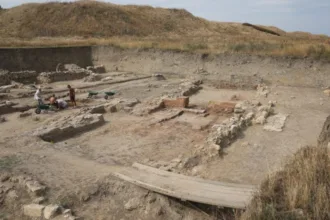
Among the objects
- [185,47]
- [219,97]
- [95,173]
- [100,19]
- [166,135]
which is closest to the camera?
[95,173]

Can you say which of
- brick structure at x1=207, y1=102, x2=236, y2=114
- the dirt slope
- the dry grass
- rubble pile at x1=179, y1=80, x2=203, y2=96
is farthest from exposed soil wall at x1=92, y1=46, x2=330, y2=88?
the dry grass

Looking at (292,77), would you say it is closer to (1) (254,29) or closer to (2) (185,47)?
(2) (185,47)

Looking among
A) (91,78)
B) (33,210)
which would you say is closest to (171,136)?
(33,210)

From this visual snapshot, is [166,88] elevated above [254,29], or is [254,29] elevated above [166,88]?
[254,29]

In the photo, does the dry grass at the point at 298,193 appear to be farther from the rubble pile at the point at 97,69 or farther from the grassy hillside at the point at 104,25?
the grassy hillside at the point at 104,25

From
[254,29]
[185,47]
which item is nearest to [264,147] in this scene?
[185,47]

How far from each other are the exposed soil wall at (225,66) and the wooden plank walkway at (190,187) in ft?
40.6

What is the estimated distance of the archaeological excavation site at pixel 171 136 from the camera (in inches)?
197

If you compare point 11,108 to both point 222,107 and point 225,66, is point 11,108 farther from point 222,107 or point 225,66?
point 225,66

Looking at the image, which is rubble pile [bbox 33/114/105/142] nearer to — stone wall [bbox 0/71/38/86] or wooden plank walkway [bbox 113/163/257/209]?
wooden plank walkway [bbox 113/163/257/209]

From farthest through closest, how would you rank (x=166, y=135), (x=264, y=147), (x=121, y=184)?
(x=166, y=135), (x=264, y=147), (x=121, y=184)

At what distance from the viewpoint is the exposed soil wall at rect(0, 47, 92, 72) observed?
2153 cm

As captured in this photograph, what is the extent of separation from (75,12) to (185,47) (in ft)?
71.6

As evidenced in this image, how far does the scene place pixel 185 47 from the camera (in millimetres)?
22031
